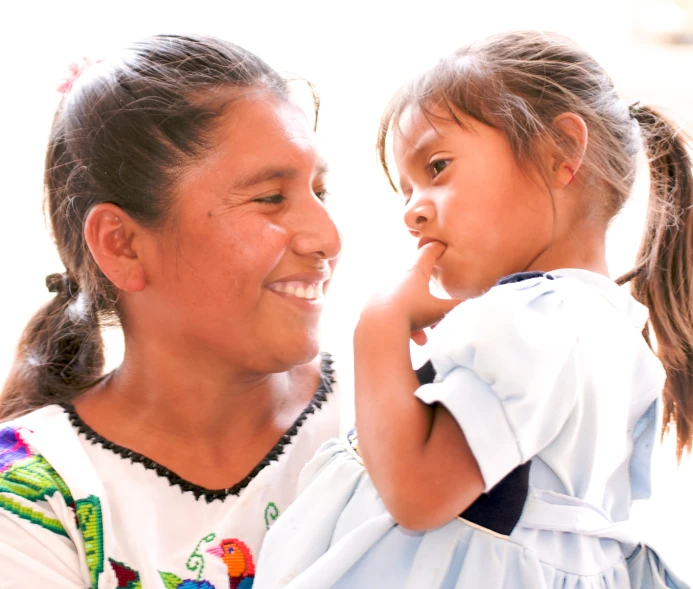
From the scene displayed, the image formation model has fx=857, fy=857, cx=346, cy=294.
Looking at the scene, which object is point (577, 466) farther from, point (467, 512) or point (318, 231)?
point (318, 231)

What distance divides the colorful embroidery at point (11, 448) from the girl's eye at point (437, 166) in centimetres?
72

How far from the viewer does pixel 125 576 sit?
118 cm

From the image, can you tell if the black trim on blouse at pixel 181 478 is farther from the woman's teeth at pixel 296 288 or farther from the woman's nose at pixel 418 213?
the woman's nose at pixel 418 213

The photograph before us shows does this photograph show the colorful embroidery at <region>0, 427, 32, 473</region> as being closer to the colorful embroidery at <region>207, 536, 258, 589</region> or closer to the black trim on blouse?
the black trim on blouse

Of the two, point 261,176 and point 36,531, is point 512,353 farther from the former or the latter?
point 36,531

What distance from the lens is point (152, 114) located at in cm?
129

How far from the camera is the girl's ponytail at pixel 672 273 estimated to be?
128 cm

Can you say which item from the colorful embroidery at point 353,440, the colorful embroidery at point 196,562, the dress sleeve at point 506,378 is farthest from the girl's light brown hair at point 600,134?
the colorful embroidery at point 196,562

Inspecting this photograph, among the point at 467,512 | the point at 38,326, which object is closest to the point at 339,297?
the point at 38,326

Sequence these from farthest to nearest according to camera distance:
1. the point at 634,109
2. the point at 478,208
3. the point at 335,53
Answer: the point at 335,53
the point at 634,109
the point at 478,208

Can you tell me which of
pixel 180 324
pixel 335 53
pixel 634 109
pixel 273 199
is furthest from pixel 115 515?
pixel 335 53

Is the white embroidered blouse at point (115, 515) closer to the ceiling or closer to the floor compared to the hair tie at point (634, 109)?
closer to the floor

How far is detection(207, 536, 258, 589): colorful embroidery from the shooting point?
121 centimetres

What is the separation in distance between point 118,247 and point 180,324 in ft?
0.51
